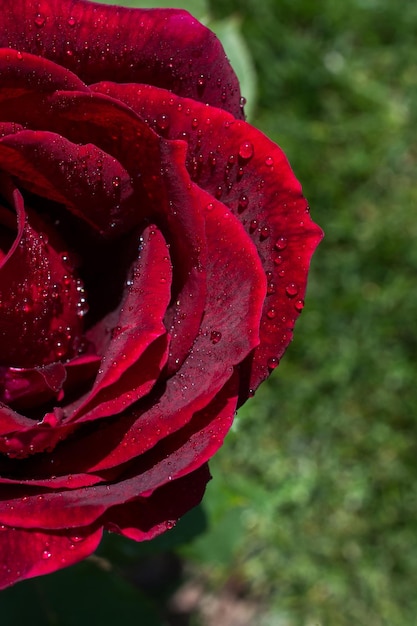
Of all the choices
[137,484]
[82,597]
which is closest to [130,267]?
[137,484]

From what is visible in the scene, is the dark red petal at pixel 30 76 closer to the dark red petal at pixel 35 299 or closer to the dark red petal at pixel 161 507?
the dark red petal at pixel 35 299

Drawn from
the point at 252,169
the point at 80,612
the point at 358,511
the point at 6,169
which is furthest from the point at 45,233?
the point at 358,511

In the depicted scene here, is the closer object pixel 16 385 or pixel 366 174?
pixel 16 385

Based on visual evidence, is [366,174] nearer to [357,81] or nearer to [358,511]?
[357,81]

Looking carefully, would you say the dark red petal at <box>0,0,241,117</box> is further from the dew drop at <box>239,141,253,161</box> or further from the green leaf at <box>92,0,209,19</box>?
the green leaf at <box>92,0,209,19</box>

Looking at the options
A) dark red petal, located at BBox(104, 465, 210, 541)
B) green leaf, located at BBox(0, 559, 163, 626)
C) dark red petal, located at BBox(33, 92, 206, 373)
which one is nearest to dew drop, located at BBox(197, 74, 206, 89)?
dark red petal, located at BBox(33, 92, 206, 373)
